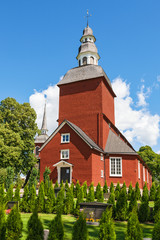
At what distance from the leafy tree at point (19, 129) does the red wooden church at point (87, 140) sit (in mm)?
5571

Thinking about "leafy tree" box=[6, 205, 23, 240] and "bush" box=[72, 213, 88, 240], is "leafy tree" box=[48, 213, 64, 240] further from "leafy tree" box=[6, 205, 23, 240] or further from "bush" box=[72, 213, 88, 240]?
"leafy tree" box=[6, 205, 23, 240]

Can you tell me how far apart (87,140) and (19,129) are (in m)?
13.4

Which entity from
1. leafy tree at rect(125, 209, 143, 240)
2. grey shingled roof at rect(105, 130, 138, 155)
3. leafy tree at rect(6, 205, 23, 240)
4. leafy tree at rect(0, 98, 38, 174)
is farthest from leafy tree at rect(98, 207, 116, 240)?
leafy tree at rect(0, 98, 38, 174)

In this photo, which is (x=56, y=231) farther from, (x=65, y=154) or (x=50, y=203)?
(x=65, y=154)

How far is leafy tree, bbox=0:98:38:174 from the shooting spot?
100ft

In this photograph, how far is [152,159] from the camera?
51.4 meters

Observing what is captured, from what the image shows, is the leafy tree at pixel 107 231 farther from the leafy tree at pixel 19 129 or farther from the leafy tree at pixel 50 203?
the leafy tree at pixel 19 129

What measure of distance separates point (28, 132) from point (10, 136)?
4.05 metres

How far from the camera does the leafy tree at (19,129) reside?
3053 centimetres

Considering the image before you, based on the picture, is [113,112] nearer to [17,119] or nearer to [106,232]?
[17,119]

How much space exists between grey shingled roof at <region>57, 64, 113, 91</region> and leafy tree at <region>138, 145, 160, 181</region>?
2654cm

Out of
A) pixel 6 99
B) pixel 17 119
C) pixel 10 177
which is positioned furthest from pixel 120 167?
pixel 6 99

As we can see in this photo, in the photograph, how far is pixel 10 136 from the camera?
30.5 m

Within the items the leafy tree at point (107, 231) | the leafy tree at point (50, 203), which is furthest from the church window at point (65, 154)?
the leafy tree at point (107, 231)
